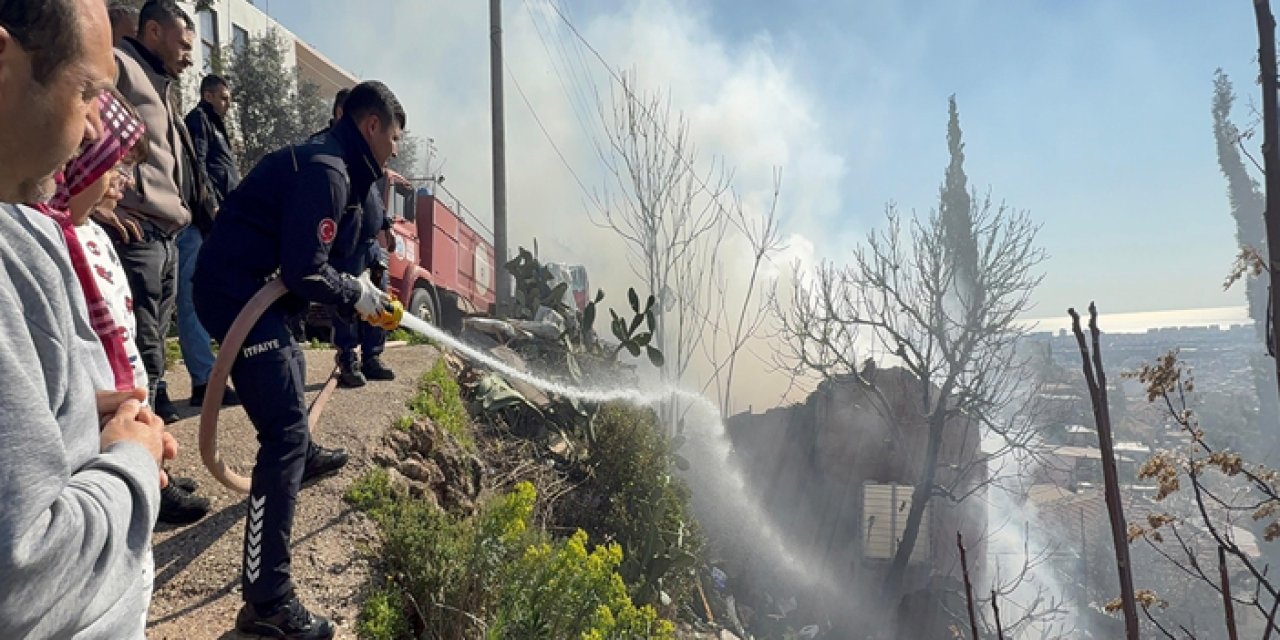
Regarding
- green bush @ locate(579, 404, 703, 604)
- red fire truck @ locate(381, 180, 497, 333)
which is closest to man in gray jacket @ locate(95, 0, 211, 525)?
green bush @ locate(579, 404, 703, 604)

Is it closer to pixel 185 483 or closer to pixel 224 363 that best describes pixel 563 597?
pixel 224 363

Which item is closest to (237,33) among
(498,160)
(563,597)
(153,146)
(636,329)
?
(498,160)

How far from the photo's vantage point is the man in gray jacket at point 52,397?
0.73 metres

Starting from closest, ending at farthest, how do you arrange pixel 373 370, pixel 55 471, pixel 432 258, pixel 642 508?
1. pixel 55 471
2. pixel 373 370
3. pixel 642 508
4. pixel 432 258

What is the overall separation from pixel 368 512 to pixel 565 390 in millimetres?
3092

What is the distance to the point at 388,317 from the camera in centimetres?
268

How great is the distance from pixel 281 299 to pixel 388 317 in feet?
1.20

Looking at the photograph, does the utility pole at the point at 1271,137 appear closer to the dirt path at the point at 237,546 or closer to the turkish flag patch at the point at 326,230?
the turkish flag patch at the point at 326,230

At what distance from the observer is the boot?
4.80 metres

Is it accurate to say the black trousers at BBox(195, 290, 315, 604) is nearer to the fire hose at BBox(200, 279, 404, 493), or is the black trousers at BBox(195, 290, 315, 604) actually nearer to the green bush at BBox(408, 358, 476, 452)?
the fire hose at BBox(200, 279, 404, 493)

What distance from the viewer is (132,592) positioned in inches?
42.4

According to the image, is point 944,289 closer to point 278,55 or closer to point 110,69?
point 110,69

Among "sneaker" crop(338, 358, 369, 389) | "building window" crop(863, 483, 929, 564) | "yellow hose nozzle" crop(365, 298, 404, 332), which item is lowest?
"building window" crop(863, 483, 929, 564)

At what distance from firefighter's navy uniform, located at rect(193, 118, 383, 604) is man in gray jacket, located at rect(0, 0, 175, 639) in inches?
54.0
